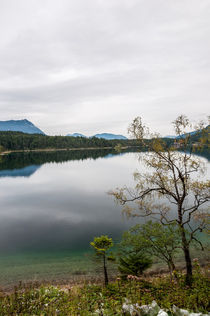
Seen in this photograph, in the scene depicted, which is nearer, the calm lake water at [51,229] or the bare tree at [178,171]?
the bare tree at [178,171]

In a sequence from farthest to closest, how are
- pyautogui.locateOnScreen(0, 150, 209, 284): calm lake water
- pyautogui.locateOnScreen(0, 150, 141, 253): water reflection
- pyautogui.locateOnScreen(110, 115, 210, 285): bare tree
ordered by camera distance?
1. pyautogui.locateOnScreen(0, 150, 141, 253): water reflection
2. pyautogui.locateOnScreen(0, 150, 209, 284): calm lake water
3. pyautogui.locateOnScreen(110, 115, 210, 285): bare tree

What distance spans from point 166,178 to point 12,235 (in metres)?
22.2

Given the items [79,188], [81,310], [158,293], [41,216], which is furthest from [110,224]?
[79,188]

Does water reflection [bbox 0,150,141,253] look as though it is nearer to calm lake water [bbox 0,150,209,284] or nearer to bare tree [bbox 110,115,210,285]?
calm lake water [bbox 0,150,209,284]

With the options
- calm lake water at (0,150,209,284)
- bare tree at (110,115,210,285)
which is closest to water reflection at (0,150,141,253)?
calm lake water at (0,150,209,284)

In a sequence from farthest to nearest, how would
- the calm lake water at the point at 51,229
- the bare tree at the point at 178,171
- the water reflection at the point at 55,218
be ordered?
the water reflection at the point at 55,218 → the calm lake water at the point at 51,229 → the bare tree at the point at 178,171

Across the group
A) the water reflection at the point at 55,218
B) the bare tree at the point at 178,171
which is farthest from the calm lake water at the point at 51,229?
the bare tree at the point at 178,171

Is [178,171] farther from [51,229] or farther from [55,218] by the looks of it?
[55,218]

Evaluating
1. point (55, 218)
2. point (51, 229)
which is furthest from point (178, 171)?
point (55, 218)

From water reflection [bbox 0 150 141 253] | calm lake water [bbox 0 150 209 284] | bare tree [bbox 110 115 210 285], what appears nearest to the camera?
bare tree [bbox 110 115 210 285]

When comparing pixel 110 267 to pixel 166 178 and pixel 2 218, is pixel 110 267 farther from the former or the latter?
pixel 2 218

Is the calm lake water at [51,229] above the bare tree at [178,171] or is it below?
below

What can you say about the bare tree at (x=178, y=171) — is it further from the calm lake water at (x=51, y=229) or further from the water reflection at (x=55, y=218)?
the water reflection at (x=55, y=218)

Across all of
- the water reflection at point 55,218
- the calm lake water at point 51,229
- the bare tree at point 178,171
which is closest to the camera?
the bare tree at point 178,171
